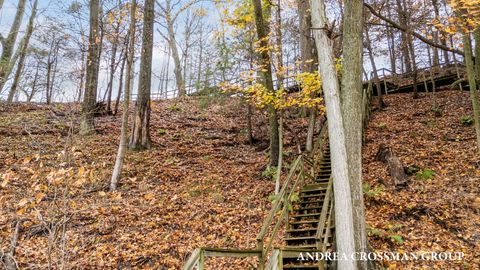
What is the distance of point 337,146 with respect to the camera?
5.68 meters

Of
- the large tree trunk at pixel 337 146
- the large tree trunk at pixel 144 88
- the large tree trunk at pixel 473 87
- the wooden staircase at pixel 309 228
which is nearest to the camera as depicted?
the large tree trunk at pixel 337 146

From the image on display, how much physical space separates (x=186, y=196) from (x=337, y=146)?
17.6 ft

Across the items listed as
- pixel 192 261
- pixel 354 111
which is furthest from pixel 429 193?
pixel 192 261

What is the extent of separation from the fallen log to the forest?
0.16 ft

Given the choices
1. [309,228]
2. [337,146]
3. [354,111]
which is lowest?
[309,228]

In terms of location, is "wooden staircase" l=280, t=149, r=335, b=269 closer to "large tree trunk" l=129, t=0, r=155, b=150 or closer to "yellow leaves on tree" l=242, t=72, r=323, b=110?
"yellow leaves on tree" l=242, t=72, r=323, b=110

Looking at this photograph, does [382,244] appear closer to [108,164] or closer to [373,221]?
[373,221]

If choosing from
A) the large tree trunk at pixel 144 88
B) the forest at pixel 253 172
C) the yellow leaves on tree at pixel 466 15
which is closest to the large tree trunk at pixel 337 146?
the forest at pixel 253 172

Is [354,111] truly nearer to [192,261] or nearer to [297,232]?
[297,232]

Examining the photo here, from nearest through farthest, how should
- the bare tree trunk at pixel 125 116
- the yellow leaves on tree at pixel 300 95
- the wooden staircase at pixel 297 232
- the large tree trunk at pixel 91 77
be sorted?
the wooden staircase at pixel 297 232 → the yellow leaves on tree at pixel 300 95 → the bare tree trunk at pixel 125 116 → the large tree trunk at pixel 91 77

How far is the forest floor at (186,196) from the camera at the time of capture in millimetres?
6480

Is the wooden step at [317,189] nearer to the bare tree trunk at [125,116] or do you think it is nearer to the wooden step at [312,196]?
the wooden step at [312,196]

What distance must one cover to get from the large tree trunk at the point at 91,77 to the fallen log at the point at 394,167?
39.2 ft

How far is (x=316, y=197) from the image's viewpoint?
8672 millimetres
